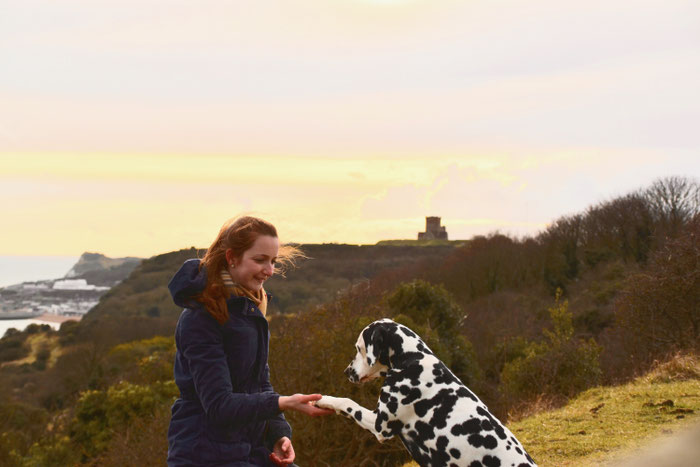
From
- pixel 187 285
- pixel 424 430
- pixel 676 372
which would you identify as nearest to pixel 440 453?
pixel 424 430

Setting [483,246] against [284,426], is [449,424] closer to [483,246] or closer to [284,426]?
[284,426]

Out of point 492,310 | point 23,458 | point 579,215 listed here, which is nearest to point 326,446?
point 23,458

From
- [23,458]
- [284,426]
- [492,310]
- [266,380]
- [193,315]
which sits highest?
[193,315]

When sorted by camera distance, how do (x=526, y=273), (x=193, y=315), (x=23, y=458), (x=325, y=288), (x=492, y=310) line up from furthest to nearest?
1. (x=325, y=288)
2. (x=526, y=273)
3. (x=492, y=310)
4. (x=23, y=458)
5. (x=193, y=315)

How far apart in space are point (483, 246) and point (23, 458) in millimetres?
40127

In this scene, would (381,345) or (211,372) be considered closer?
(211,372)

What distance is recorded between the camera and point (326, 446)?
49.1 feet

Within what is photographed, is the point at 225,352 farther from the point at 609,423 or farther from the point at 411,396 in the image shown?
the point at 609,423

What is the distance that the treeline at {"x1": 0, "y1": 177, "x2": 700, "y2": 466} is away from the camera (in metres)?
15.9

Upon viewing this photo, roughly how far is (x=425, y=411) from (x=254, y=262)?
4.98ft

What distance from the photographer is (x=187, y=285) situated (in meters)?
4.60

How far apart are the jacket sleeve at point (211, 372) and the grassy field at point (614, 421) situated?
7.25 metres

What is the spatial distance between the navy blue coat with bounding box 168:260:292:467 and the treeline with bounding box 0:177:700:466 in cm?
1035

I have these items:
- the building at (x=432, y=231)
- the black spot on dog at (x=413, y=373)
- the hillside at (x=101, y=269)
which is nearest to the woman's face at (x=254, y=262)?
the black spot on dog at (x=413, y=373)
